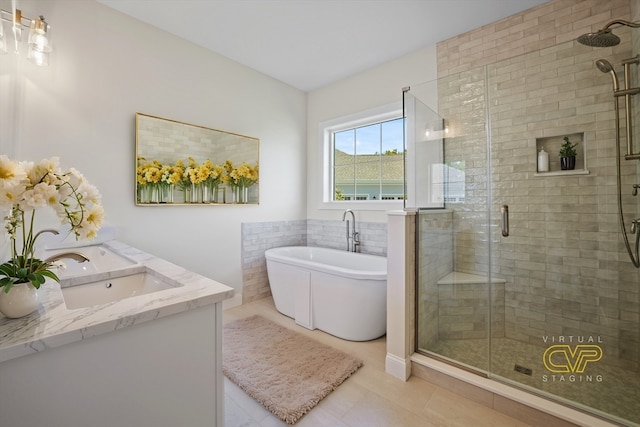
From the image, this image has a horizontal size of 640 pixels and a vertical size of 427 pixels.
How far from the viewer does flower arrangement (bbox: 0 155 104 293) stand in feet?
2.30

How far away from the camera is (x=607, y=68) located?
190cm

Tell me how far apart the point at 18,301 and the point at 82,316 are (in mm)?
161

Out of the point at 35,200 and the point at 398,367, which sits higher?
the point at 35,200

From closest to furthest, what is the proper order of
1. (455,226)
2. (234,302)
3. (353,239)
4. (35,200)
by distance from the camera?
(35,200), (455,226), (234,302), (353,239)

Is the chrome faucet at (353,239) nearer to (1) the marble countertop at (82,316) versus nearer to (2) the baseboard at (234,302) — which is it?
(2) the baseboard at (234,302)

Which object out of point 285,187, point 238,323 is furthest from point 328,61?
point 238,323

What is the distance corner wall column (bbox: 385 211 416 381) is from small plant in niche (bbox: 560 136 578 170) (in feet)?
4.21

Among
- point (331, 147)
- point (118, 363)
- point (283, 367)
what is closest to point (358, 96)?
point (331, 147)

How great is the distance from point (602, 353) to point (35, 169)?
3.24m

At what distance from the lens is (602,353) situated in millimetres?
1952

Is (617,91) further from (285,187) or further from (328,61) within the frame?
(285,187)

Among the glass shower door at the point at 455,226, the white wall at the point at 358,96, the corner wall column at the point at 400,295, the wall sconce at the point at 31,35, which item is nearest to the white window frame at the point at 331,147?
the white wall at the point at 358,96

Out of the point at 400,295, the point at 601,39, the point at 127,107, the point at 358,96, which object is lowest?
the point at 400,295

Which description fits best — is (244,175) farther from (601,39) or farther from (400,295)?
(601,39)
